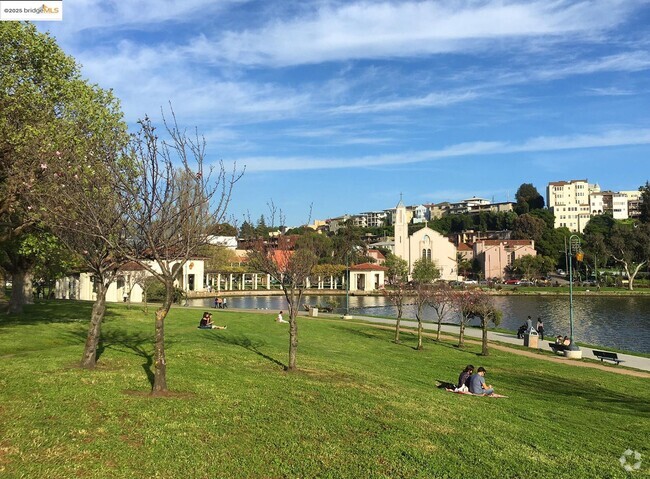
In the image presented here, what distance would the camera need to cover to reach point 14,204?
1491 cm

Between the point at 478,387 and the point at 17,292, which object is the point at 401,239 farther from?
the point at 478,387

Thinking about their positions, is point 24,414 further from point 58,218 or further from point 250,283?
point 250,283

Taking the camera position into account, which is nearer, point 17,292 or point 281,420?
point 281,420

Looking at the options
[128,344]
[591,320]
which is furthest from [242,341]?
[591,320]

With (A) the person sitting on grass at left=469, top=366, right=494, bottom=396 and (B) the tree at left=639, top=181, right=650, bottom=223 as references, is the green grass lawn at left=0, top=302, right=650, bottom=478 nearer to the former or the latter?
(A) the person sitting on grass at left=469, top=366, right=494, bottom=396

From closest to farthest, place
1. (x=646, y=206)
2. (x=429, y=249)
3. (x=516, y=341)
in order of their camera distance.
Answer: (x=516, y=341)
(x=429, y=249)
(x=646, y=206)

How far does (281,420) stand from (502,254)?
12247 centimetres

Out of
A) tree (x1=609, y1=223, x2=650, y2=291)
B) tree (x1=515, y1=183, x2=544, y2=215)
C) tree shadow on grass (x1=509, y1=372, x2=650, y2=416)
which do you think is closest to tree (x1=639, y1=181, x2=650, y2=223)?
tree (x1=609, y1=223, x2=650, y2=291)

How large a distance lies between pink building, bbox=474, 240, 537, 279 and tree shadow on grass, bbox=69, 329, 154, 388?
113m

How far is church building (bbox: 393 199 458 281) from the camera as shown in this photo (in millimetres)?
115000

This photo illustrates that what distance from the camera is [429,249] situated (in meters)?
116

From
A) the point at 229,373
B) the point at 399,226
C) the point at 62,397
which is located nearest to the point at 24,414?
the point at 62,397

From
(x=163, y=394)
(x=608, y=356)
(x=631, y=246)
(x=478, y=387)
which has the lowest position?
(x=608, y=356)

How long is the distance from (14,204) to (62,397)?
7.56 m
